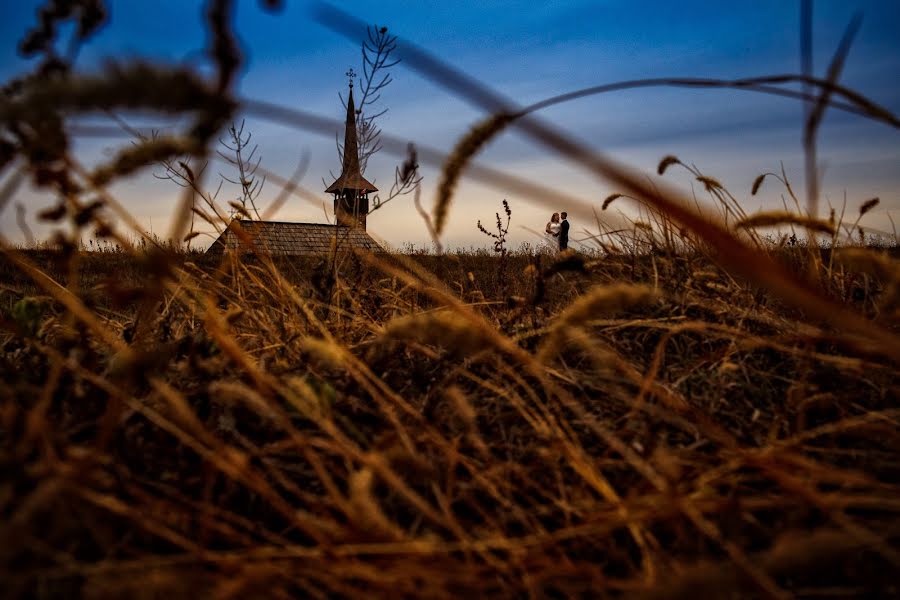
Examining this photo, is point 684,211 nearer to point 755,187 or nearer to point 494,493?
point 494,493

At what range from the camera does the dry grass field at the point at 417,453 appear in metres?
0.63

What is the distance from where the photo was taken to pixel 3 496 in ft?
2.11

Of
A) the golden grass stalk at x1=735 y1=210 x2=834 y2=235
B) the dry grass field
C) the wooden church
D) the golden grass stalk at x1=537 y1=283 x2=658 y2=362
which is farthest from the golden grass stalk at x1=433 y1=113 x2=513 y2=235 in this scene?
the golden grass stalk at x1=735 y1=210 x2=834 y2=235

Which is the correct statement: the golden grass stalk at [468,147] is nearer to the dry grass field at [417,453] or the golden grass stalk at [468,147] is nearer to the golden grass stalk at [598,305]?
the dry grass field at [417,453]

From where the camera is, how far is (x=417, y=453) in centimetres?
102

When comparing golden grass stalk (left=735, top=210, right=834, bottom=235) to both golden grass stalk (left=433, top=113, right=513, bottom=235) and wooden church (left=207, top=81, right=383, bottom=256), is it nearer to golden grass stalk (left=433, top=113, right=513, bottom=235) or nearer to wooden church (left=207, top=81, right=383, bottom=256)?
golden grass stalk (left=433, top=113, right=513, bottom=235)

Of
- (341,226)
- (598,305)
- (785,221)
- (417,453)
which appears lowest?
(417,453)

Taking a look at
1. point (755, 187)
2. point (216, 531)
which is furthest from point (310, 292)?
point (755, 187)

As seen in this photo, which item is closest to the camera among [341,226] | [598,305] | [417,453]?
[598,305]

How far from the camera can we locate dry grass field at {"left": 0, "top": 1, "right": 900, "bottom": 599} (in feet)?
2.07

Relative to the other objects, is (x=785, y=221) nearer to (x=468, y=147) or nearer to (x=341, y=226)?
(x=468, y=147)

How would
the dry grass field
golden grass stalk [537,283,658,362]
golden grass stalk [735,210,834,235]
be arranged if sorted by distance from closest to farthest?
1. the dry grass field
2. golden grass stalk [537,283,658,362]
3. golden grass stalk [735,210,834,235]

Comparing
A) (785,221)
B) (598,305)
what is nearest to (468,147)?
(598,305)

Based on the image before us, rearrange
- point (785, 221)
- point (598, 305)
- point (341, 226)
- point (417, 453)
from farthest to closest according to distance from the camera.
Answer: point (341, 226)
point (785, 221)
point (417, 453)
point (598, 305)
